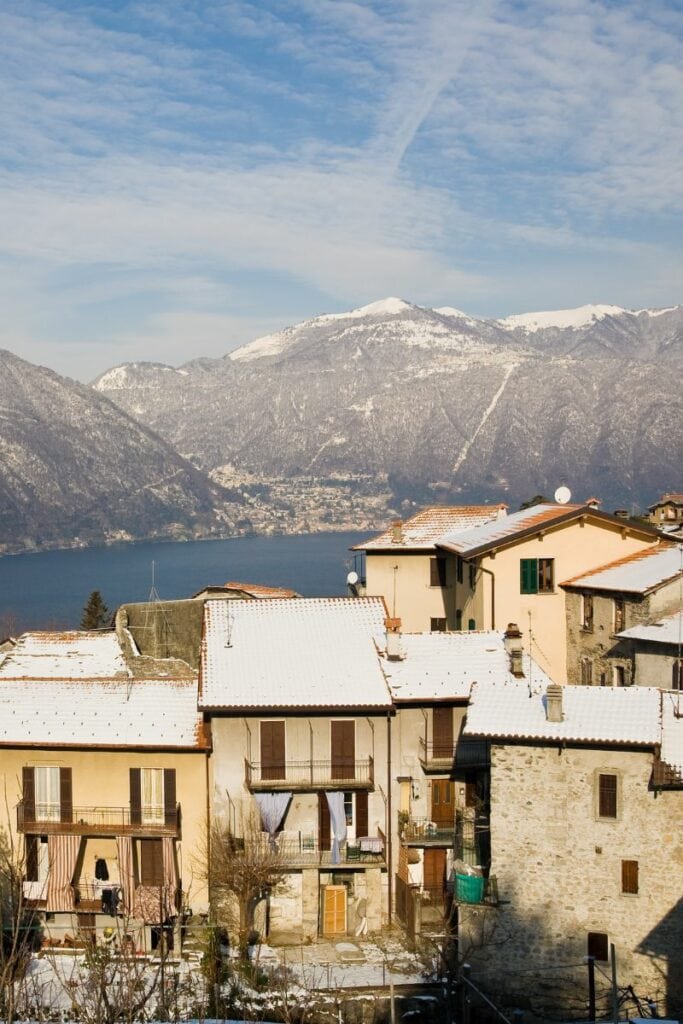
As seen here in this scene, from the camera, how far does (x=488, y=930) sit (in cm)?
2944

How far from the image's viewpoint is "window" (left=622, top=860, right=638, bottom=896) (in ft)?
94.6

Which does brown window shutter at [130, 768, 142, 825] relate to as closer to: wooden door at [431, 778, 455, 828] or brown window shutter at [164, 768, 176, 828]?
brown window shutter at [164, 768, 176, 828]

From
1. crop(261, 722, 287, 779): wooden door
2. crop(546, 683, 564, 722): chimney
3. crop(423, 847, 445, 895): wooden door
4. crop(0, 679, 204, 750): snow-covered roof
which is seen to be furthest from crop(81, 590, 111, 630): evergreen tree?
crop(546, 683, 564, 722): chimney

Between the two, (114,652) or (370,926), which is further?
(114,652)

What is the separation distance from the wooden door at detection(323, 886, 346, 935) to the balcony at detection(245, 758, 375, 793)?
121 inches

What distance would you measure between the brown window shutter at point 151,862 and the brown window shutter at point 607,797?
1325cm

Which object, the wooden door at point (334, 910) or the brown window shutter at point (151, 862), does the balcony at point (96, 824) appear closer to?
the brown window shutter at point (151, 862)

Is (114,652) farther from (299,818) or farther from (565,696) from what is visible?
(565,696)

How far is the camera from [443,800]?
35.5 m

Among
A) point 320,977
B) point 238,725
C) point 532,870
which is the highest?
point 238,725

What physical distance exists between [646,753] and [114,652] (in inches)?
890

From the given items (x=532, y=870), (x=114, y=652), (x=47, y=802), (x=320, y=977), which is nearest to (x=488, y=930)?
(x=532, y=870)

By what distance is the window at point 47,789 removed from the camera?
34.7 meters

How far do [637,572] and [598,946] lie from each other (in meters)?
16.7
